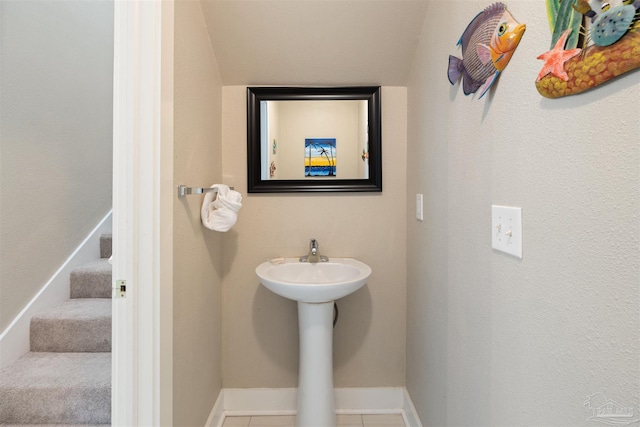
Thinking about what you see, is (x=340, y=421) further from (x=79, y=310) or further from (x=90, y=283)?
(x=90, y=283)

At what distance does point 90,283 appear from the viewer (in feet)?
5.84

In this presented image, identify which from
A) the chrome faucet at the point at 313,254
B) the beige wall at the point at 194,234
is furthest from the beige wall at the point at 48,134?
the chrome faucet at the point at 313,254

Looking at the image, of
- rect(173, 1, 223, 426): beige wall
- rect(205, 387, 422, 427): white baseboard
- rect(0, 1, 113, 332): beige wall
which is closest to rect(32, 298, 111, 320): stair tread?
rect(0, 1, 113, 332): beige wall

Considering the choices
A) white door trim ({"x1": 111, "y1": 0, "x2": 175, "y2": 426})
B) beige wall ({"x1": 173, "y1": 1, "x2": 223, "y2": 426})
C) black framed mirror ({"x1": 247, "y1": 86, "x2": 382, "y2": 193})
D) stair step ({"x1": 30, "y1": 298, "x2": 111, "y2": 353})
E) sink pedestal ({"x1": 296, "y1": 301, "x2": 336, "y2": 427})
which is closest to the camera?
white door trim ({"x1": 111, "y1": 0, "x2": 175, "y2": 426})

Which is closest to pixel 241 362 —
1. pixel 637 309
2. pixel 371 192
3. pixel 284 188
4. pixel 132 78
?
pixel 284 188

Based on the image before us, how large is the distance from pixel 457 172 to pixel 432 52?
2.01 ft

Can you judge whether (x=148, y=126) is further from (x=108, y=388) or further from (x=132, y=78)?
(x=108, y=388)

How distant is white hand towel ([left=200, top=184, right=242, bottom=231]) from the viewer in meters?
1.25

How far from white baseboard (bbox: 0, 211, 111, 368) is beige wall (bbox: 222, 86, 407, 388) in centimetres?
103

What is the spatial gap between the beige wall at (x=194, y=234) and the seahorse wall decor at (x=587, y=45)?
1.09 m

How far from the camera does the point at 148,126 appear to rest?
0.89 meters

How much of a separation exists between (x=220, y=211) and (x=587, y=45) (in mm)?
1233

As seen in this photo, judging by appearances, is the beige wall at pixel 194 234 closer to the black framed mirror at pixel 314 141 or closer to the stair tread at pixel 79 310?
the black framed mirror at pixel 314 141

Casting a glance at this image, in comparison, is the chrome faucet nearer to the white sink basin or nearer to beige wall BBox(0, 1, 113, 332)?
the white sink basin
